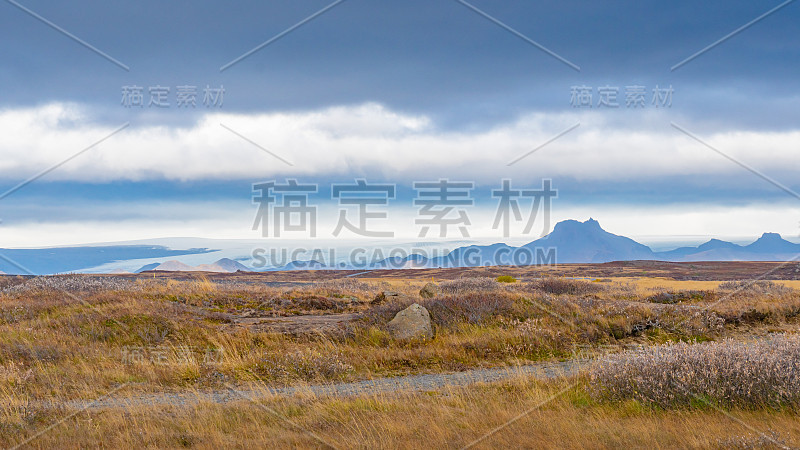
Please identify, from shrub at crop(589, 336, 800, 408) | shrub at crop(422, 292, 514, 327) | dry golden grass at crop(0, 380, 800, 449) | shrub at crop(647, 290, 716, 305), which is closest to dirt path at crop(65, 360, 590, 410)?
dry golden grass at crop(0, 380, 800, 449)

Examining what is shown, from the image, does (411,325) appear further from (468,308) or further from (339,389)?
(339,389)

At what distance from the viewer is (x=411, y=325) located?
16031 mm

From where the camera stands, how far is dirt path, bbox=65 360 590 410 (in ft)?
30.4

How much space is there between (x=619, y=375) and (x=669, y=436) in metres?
1.91

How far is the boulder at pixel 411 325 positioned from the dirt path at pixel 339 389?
3.63 meters

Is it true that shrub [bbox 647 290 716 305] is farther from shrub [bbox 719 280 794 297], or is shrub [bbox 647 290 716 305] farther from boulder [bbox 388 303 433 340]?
boulder [bbox 388 303 433 340]

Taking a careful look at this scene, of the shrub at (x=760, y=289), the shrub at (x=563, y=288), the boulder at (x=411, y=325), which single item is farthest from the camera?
the shrub at (x=563, y=288)

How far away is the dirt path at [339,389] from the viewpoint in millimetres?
9266

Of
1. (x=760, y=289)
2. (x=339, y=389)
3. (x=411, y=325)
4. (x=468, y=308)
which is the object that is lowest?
(x=760, y=289)

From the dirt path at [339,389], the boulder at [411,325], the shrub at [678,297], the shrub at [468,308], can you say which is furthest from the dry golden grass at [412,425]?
the shrub at [678,297]

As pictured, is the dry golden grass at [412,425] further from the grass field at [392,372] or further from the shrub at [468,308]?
the shrub at [468,308]

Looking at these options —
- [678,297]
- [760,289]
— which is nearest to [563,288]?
[678,297]

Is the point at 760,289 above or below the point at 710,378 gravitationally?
below

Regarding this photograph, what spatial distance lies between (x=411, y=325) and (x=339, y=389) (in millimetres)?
5902
